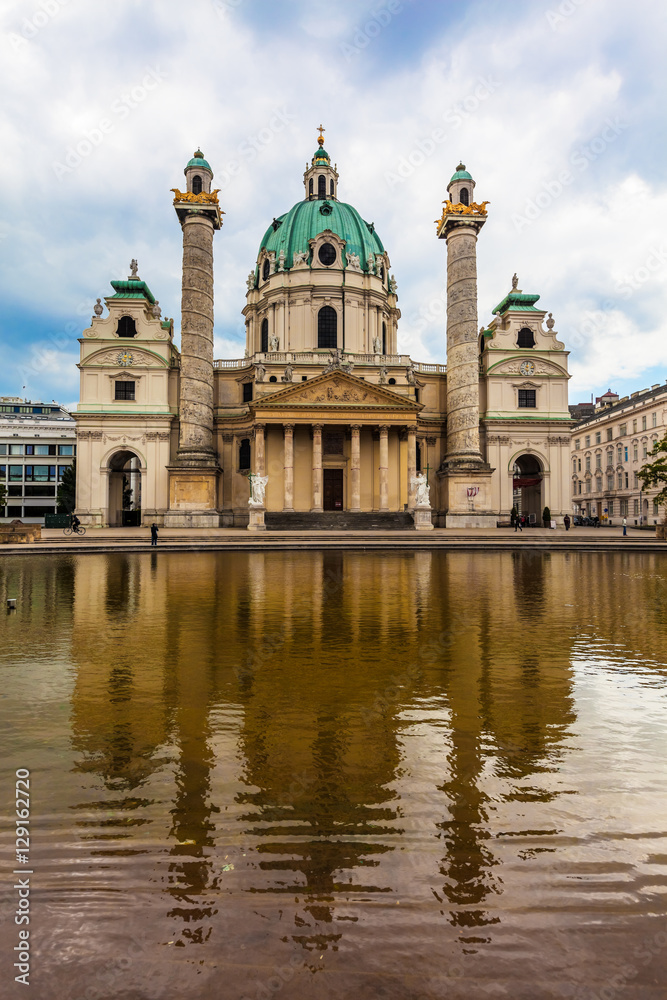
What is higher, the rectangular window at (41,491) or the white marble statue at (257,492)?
the rectangular window at (41,491)

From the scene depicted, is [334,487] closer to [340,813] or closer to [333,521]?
[333,521]

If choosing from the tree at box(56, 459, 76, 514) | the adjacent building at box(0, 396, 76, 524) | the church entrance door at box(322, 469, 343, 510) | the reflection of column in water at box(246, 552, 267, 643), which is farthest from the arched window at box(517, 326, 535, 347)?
the adjacent building at box(0, 396, 76, 524)

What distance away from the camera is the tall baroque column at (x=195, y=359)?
142 feet

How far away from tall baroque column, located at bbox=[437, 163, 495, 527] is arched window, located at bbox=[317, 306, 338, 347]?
11.7 m

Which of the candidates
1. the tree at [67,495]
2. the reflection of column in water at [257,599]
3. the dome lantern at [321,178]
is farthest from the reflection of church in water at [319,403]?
the tree at [67,495]

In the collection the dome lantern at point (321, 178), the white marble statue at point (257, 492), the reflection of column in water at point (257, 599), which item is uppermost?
the dome lantern at point (321, 178)

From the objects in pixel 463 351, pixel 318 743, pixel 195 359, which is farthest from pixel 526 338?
pixel 318 743

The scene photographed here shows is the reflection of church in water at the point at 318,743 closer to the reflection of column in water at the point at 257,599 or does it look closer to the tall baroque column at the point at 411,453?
the reflection of column in water at the point at 257,599

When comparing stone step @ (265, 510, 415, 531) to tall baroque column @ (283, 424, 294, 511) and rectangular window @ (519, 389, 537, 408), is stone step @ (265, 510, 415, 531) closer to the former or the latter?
tall baroque column @ (283, 424, 294, 511)

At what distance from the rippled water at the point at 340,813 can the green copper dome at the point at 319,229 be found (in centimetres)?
5439

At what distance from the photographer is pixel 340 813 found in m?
3.67

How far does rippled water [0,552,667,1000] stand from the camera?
2.48 metres

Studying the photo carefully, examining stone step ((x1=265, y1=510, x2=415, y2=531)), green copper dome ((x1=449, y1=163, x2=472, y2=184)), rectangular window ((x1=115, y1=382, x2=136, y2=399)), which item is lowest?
stone step ((x1=265, y1=510, x2=415, y2=531))

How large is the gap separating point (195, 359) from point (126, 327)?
8.21 metres
